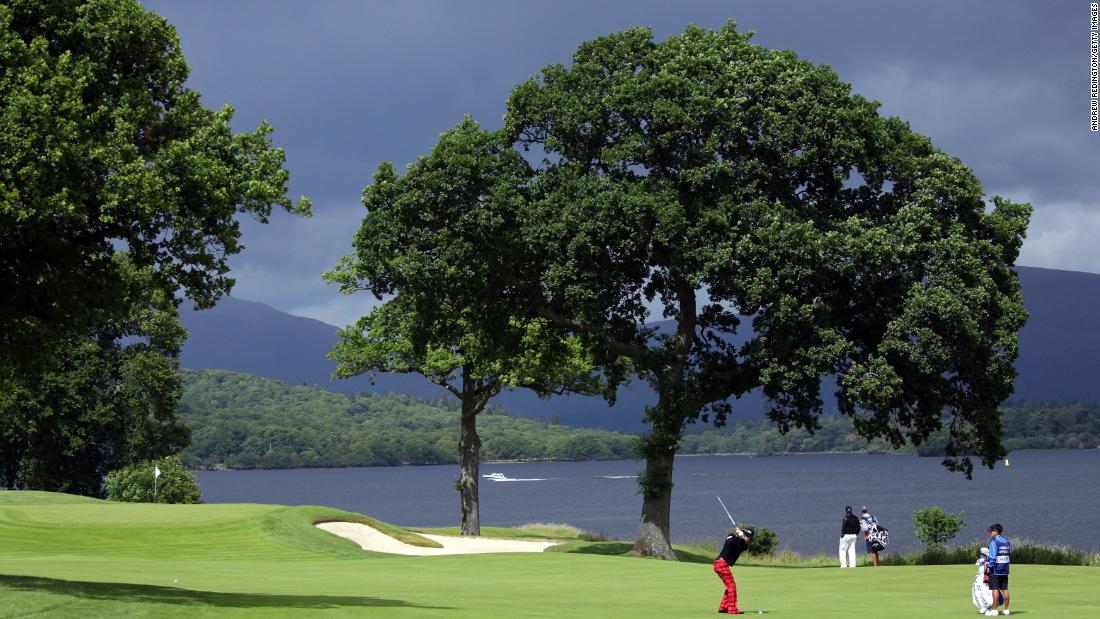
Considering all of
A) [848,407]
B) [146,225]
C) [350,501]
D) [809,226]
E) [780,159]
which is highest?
[780,159]

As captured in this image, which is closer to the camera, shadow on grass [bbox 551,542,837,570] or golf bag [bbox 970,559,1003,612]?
golf bag [bbox 970,559,1003,612]

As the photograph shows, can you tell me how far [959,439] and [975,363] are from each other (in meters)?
4.61

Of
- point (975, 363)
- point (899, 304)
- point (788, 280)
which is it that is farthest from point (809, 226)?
point (975, 363)

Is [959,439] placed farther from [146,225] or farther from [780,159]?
[146,225]

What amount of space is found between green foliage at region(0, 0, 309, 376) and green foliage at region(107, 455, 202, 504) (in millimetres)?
49791

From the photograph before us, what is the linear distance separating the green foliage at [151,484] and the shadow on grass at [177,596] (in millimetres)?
51233

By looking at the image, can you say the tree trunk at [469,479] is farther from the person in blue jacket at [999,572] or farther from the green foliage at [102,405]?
the person in blue jacket at [999,572]

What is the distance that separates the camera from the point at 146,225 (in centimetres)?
2448

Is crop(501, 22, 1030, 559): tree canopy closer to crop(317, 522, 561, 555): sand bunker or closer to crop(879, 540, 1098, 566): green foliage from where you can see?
crop(879, 540, 1098, 566): green foliage

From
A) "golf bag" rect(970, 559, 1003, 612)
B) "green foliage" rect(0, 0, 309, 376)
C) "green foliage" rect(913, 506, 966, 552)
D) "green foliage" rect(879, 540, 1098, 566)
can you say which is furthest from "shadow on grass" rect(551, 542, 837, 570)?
"green foliage" rect(0, 0, 309, 376)

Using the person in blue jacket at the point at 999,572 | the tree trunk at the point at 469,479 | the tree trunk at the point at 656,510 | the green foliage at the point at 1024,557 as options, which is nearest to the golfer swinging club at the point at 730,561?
the person in blue jacket at the point at 999,572

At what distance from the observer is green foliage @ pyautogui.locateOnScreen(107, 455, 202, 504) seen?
74.7m

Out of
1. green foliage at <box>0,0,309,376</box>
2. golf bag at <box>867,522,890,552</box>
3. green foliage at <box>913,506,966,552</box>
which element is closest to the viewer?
green foliage at <box>0,0,309,376</box>

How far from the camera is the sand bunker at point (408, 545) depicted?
162 ft
